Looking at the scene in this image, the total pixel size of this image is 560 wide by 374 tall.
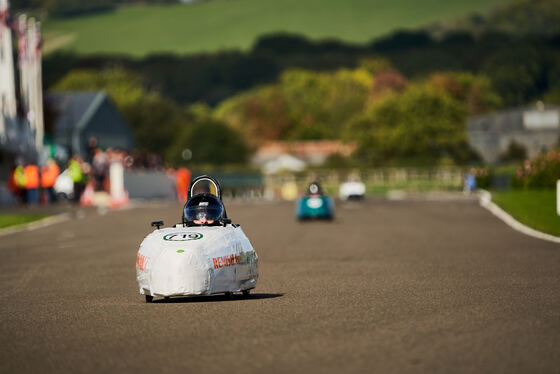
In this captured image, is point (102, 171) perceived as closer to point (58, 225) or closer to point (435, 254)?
point (58, 225)

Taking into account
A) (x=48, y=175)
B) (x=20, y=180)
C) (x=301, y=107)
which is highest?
(x=301, y=107)

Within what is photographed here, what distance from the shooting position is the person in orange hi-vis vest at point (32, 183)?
4830 cm

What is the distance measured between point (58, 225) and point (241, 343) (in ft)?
85.1

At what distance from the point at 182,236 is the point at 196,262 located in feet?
1.58

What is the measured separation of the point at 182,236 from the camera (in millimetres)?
13367

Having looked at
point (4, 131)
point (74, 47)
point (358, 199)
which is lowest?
point (358, 199)

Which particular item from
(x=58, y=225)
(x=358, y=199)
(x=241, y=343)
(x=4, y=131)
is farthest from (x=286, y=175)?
(x=241, y=343)

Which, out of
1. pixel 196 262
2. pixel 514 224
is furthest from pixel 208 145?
pixel 196 262

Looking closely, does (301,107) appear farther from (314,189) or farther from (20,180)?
(314,189)

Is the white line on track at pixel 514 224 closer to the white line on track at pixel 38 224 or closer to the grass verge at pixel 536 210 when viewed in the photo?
the grass verge at pixel 536 210

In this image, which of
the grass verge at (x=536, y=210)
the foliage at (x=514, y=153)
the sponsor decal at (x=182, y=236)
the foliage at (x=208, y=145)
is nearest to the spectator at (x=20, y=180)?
the grass verge at (x=536, y=210)

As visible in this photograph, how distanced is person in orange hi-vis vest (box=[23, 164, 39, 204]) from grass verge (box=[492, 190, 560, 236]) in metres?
18.4

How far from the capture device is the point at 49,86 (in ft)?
→ 467

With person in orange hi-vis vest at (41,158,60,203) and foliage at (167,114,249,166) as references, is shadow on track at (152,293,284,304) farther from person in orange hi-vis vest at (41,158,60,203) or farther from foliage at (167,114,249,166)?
foliage at (167,114,249,166)
